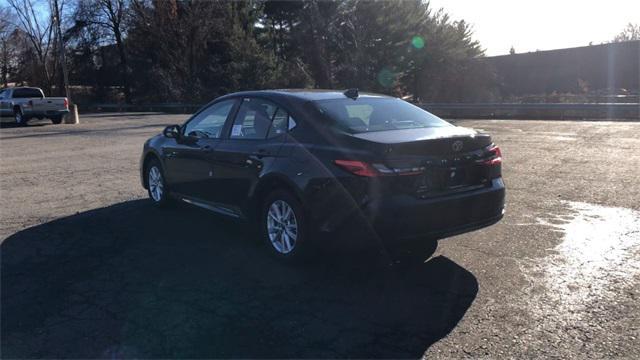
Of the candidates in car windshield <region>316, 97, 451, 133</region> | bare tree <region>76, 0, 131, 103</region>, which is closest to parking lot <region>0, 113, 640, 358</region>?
car windshield <region>316, 97, 451, 133</region>

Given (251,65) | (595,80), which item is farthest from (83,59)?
(595,80)

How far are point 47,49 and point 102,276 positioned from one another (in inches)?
2449

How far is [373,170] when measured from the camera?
4.29 m

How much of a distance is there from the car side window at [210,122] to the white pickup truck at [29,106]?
2147 centimetres

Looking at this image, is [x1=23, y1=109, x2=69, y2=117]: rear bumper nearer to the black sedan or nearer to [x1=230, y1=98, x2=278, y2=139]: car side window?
the black sedan

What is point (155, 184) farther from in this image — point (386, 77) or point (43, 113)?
point (386, 77)

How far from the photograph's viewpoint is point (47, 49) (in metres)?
58.9

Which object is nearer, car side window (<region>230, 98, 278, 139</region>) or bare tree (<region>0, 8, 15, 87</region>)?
car side window (<region>230, 98, 278, 139</region>)

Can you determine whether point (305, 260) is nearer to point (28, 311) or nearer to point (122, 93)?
point (28, 311)

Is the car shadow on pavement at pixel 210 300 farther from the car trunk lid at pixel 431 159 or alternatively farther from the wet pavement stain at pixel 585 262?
the car trunk lid at pixel 431 159

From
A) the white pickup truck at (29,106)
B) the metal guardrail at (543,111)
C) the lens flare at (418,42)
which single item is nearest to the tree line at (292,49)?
the lens flare at (418,42)

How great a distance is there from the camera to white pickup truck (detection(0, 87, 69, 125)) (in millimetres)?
25031

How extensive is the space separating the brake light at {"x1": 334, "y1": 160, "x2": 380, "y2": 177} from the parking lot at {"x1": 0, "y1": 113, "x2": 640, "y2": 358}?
70 centimetres

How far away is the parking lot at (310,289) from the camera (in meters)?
3.59
